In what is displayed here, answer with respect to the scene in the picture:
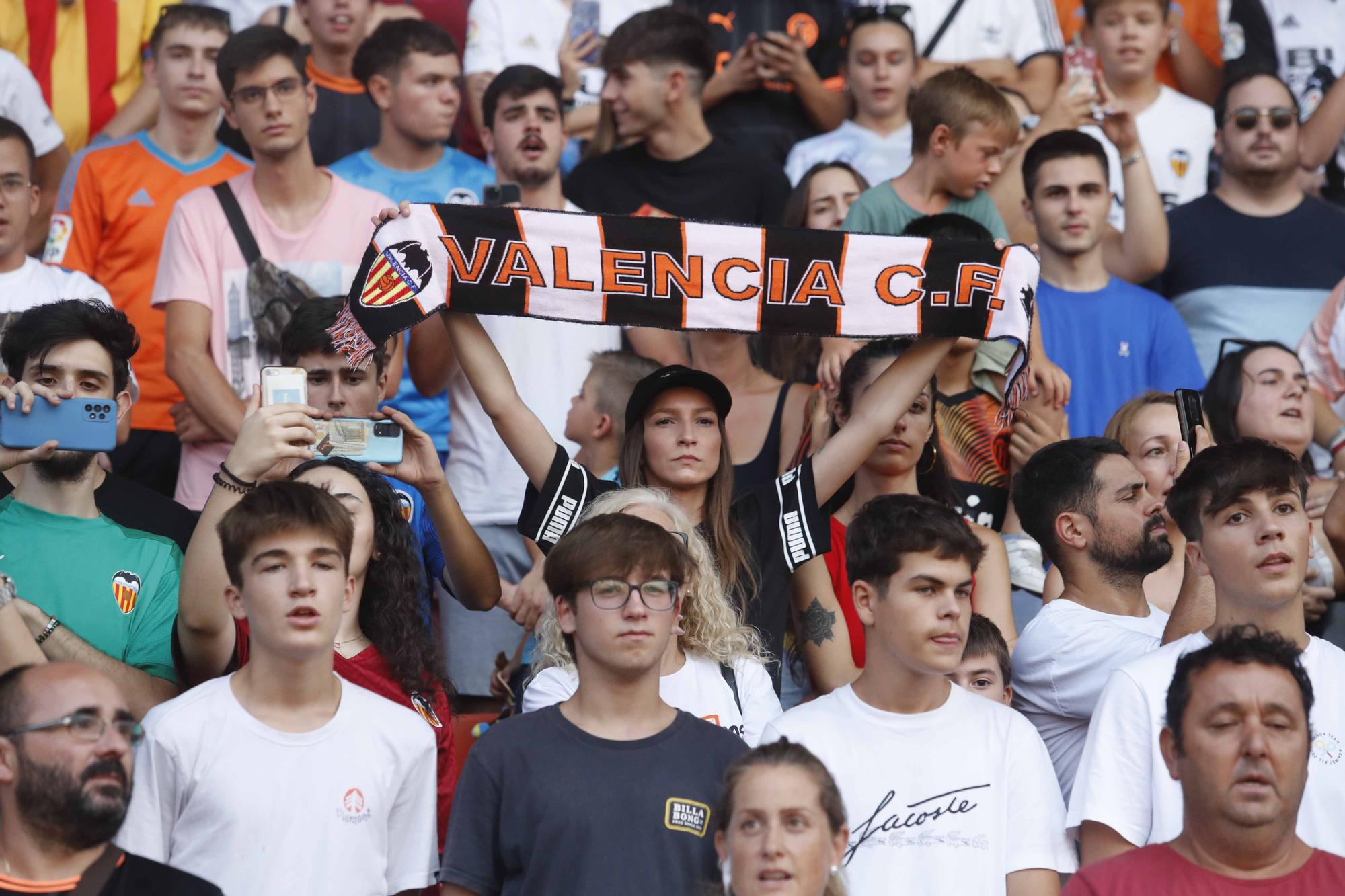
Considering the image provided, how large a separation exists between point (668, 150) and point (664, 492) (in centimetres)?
338

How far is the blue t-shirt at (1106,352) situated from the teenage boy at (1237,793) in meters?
3.51

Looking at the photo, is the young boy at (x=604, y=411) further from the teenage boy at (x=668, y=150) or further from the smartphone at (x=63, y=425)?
the smartphone at (x=63, y=425)

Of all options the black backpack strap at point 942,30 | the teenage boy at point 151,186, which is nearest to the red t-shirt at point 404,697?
the teenage boy at point 151,186

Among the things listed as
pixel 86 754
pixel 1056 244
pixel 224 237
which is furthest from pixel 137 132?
pixel 86 754

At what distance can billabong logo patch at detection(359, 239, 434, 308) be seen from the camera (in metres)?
5.20

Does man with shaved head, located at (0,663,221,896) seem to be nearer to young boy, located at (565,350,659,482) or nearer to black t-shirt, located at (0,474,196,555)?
black t-shirt, located at (0,474,196,555)

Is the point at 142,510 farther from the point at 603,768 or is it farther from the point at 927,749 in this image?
the point at 927,749

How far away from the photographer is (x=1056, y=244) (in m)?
7.39

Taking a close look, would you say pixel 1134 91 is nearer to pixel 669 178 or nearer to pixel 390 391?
pixel 669 178

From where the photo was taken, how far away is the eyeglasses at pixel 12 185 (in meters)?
6.43

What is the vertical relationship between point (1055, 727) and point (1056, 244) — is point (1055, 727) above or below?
below

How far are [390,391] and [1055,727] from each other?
2.77 meters

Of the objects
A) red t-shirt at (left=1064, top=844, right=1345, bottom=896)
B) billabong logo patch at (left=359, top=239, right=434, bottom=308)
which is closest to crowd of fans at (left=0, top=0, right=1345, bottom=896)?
red t-shirt at (left=1064, top=844, right=1345, bottom=896)

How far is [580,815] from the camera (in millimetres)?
4031
